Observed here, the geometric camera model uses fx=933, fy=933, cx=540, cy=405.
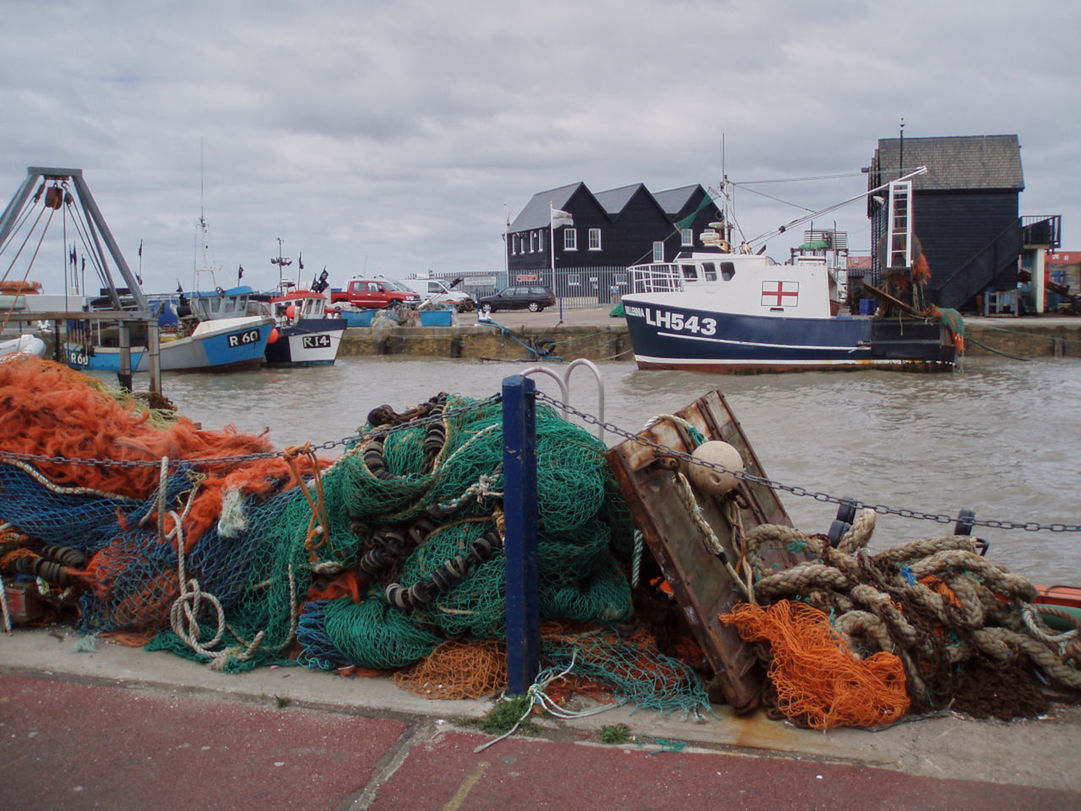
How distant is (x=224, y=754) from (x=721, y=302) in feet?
75.1

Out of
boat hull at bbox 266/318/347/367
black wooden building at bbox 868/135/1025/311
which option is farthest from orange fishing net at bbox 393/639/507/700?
black wooden building at bbox 868/135/1025/311

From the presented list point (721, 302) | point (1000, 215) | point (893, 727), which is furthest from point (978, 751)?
point (1000, 215)

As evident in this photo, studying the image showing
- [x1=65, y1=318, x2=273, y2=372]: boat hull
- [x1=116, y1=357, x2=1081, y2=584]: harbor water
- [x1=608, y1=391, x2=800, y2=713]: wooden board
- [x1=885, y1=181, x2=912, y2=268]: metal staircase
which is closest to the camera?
[x1=608, y1=391, x2=800, y2=713]: wooden board

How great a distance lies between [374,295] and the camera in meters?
→ 44.6

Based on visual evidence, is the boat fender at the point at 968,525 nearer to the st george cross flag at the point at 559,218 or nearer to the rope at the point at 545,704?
the rope at the point at 545,704

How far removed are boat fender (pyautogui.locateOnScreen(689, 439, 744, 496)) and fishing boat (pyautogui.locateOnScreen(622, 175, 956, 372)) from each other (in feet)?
69.8

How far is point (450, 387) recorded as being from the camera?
2300 centimetres

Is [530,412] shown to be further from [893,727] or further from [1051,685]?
[1051,685]

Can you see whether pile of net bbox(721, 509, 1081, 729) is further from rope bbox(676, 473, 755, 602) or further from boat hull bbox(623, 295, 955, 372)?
boat hull bbox(623, 295, 955, 372)

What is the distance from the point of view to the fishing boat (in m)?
24.4

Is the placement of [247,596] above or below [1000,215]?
below

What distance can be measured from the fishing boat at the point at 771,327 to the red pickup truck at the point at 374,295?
826 inches

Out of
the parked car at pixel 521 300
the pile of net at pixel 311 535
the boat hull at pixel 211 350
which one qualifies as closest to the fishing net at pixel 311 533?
the pile of net at pixel 311 535

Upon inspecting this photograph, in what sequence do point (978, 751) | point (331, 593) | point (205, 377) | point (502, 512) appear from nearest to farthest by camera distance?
point (978, 751) < point (502, 512) < point (331, 593) < point (205, 377)
